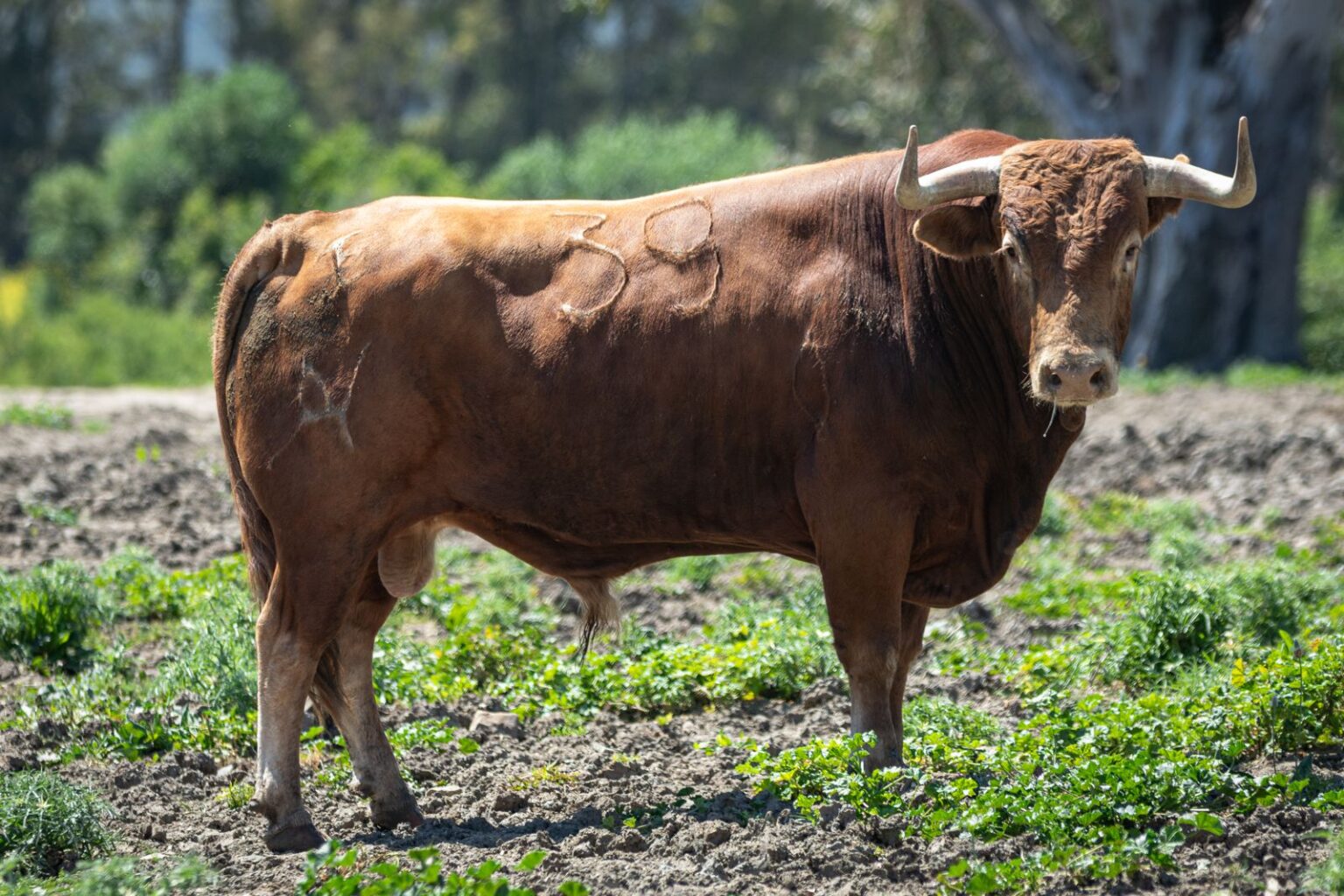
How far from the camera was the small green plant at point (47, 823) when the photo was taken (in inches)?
213

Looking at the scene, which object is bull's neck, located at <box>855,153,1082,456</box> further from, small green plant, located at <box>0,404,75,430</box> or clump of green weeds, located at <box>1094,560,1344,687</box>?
small green plant, located at <box>0,404,75,430</box>

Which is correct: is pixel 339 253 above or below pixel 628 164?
below

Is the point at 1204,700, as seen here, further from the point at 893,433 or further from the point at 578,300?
the point at 578,300

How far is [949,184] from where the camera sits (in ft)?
18.5

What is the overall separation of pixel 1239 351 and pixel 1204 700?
12.6m

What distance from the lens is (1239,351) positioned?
58.6 feet

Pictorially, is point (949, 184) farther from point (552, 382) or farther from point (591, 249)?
point (552, 382)

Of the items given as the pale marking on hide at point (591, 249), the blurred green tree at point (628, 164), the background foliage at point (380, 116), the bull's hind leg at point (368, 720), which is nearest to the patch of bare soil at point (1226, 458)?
the pale marking on hide at point (591, 249)

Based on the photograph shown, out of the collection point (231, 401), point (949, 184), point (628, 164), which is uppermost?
point (628, 164)

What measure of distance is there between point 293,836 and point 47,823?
829mm

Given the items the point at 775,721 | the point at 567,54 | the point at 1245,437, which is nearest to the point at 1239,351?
the point at 1245,437

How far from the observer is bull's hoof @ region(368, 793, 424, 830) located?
6.03m

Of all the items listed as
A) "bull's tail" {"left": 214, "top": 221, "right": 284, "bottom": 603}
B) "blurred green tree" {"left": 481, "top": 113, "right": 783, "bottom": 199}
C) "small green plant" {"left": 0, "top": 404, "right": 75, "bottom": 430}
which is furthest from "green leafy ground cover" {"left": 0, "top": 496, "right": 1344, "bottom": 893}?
"blurred green tree" {"left": 481, "top": 113, "right": 783, "bottom": 199}

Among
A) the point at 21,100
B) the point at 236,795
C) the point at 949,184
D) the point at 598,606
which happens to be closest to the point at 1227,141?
the point at 949,184
